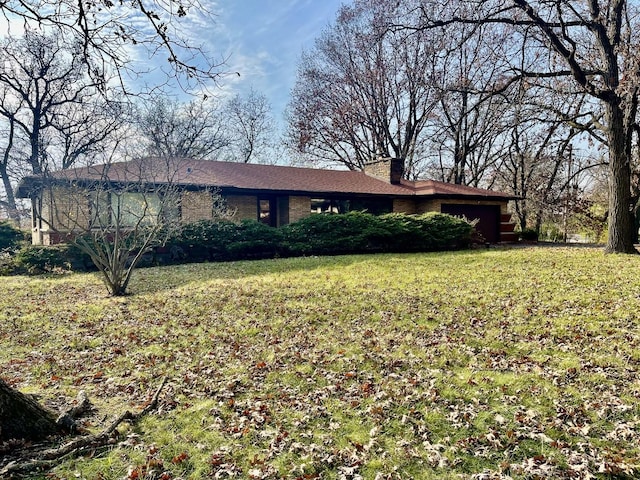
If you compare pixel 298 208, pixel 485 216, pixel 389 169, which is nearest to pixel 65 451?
pixel 298 208

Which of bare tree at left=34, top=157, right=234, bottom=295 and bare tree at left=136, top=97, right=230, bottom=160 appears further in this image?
bare tree at left=136, top=97, right=230, bottom=160

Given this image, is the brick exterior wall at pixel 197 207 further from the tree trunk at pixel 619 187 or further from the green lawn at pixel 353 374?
the tree trunk at pixel 619 187

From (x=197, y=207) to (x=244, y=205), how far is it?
2437mm

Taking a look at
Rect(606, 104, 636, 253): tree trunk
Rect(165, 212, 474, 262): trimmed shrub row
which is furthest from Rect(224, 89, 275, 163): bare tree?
Rect(606, 104, 636, 253): tree trunk

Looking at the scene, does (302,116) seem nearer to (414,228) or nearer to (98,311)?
(414,228)

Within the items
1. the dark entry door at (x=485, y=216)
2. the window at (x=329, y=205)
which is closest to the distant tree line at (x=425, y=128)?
the dark entry door at (x=485, y=216)

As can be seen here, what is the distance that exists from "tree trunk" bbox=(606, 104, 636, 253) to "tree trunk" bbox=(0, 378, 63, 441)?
583 inches

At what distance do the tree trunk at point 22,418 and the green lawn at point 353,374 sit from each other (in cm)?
40

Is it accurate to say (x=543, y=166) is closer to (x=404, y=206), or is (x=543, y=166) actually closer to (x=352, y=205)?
(x=404, y=206)

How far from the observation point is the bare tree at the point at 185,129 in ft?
75.7

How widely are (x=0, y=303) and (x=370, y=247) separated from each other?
12213 mm

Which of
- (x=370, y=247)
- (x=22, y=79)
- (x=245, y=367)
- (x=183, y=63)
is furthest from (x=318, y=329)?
(x=22, y=79)

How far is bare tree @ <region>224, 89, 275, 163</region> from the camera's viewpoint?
29531 mm

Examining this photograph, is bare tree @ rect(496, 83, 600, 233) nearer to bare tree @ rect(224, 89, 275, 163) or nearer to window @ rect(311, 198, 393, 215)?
window @ rect(311, 198, 393, 215)
